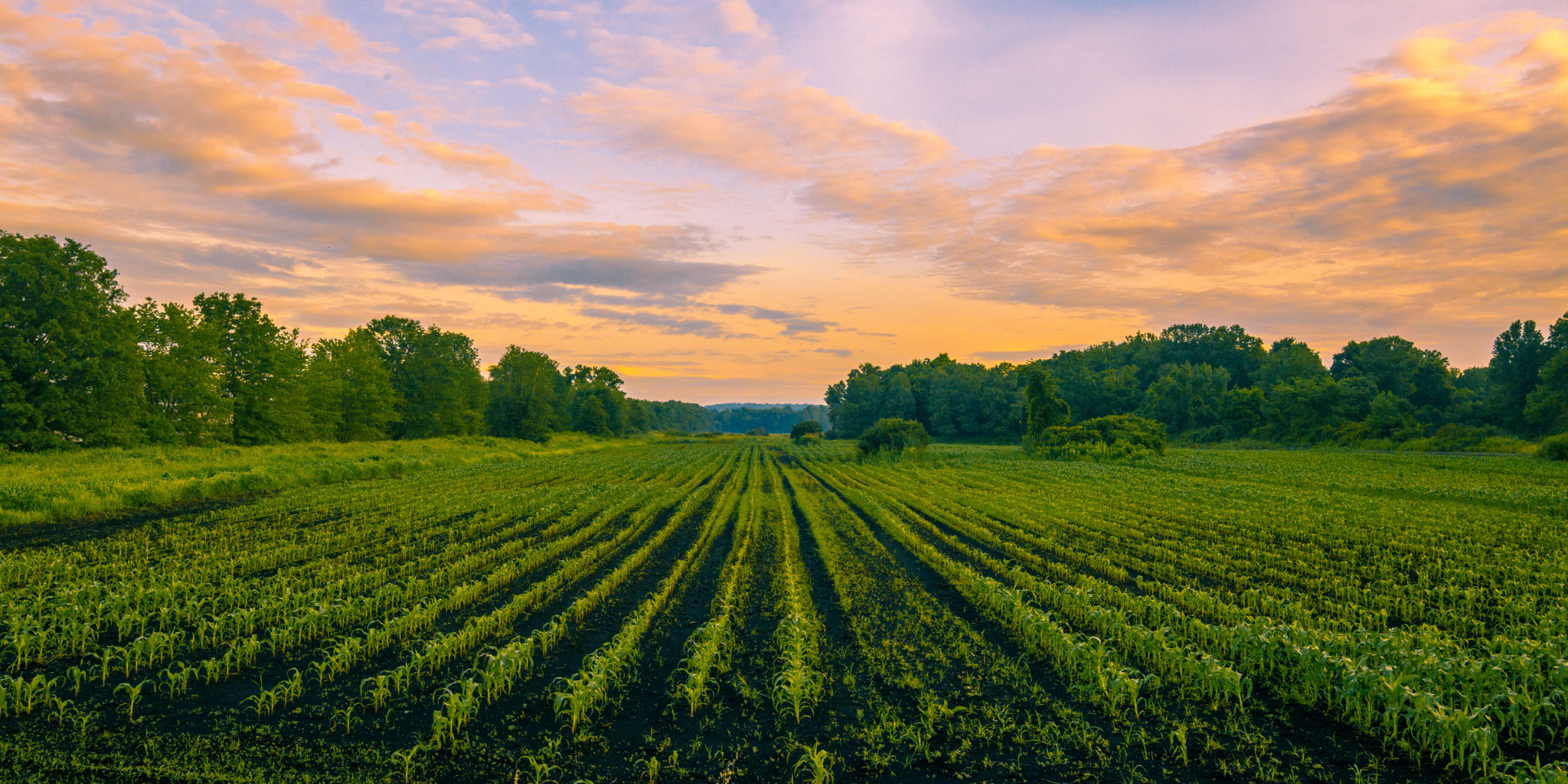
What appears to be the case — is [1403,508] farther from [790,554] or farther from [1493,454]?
[1493,454]

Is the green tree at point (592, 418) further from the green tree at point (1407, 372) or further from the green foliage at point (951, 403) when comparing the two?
the green tree at point (1407, 372)

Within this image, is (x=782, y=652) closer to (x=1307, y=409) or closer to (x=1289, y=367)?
(x=1307, y=409)

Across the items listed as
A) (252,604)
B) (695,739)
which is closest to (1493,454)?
(695,739)

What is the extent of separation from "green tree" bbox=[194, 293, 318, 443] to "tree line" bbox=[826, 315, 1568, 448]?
6471 centimetres

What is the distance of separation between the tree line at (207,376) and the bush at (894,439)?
155 ft

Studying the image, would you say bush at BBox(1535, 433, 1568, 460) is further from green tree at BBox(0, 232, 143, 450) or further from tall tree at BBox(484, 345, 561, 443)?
tall tree at BBox(484, 345, 561, 443)

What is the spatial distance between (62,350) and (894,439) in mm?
50438

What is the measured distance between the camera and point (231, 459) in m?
31.4

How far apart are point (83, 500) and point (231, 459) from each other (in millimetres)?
14238

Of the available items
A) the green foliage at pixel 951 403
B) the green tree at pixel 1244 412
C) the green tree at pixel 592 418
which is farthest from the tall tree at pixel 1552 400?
the green tree at pixel 592 418

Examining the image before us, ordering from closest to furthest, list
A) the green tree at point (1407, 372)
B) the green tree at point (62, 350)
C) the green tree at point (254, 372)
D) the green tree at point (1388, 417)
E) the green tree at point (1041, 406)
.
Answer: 1. the green tree at point (62, 350)
2. the green tree at point (254, 372)
3. the green tree at point (1041, 406)
4. the green tree at point (1388, 417)
5. the green tree at point (1407, 372)

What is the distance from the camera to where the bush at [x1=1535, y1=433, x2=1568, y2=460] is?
1346 inches

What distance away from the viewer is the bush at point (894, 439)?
50812mm

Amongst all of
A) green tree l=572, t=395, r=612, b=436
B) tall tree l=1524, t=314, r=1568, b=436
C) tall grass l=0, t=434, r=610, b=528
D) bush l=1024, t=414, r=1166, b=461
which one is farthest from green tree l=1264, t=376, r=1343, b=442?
green tree l=572, t=395, r=612, b=436
